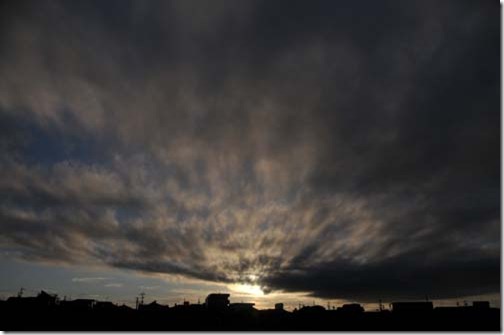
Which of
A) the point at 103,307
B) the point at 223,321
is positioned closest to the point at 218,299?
the point at 103,307

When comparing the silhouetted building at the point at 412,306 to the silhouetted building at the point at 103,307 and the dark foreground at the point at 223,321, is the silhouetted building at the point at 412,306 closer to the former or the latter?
the dark foreground at the point at 223,321

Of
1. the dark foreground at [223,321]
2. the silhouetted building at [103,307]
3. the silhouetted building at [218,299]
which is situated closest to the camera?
the dark foreground at [223,321]

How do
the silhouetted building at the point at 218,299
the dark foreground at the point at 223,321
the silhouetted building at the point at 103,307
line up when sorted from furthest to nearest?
the silhouetted building at the point at 218,299
the silhouetted building at the point at 103,307
the dark foreground at the point at 223,321

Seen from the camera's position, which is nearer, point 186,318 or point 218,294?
point 186,318

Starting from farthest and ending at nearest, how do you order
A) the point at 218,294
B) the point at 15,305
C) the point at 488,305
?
the point at 218,294, the point at 488,305, the point at 15,305

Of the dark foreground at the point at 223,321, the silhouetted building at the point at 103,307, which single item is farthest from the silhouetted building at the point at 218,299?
the dark foreground at the point at 223,321

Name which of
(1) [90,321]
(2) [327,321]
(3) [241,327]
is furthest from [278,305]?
(1) [90,321]

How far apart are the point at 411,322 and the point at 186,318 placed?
22.5 metres

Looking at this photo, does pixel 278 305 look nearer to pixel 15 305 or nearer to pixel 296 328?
pixel 296 328

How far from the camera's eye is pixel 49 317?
31.5 m

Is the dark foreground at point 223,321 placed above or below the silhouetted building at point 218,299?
above

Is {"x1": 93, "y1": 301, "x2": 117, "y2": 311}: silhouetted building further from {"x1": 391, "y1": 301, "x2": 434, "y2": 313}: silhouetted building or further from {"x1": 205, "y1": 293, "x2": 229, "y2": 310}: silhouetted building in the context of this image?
{"x1": 391, "y1": 301, "x2": 434, "y2": 313}: silhouetted building

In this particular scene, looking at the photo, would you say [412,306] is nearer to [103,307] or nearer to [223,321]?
[223,321]

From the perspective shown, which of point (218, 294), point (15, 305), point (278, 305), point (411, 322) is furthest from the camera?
point (278, 305)
